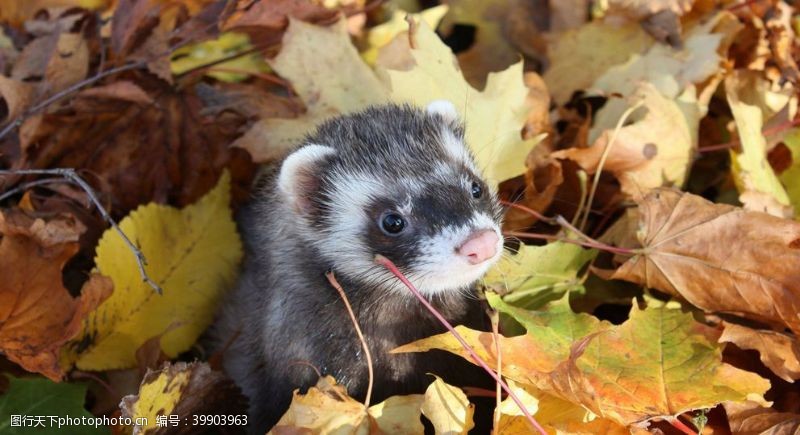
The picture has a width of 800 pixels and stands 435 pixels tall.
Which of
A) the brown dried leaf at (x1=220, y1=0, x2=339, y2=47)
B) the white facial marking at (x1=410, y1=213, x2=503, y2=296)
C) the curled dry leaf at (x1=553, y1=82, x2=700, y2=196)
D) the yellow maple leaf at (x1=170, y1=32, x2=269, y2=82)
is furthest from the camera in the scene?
the yellow maple leaf at (x1=170, y1=32, x2=269, y2=82)


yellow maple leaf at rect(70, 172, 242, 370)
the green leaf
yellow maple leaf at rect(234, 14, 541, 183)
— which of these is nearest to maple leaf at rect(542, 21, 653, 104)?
yellow maple leaf at rect(234, 14, 541, 183)

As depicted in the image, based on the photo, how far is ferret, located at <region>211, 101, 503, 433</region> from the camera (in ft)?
7.89

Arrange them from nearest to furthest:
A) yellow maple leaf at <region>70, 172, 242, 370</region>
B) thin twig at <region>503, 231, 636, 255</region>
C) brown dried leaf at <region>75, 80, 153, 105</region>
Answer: thin twig at <region>503, 231, 636, 255</region>
yellow maple leaf at <region>70, 172, 242, 370</region>
brown dried leaf at <region>75, 80, 153, 105</region>

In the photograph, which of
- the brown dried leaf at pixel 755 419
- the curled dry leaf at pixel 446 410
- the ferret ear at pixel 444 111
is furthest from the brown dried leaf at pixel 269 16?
the brown dried leaf at pixel 755 419

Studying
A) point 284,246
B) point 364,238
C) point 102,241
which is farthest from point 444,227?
point 102,241

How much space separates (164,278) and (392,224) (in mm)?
1088

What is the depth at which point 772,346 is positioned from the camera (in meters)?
2.48

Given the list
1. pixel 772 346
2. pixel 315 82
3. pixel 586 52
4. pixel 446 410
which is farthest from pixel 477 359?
pixel 586 52

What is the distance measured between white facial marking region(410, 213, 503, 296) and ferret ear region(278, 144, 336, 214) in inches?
18.2

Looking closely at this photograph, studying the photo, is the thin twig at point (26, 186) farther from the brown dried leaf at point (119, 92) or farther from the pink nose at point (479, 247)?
the pink nose at point (479, 247)

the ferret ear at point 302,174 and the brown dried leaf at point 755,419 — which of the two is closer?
the brown dried leaf at point 755,419

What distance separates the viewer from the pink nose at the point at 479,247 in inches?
86.5

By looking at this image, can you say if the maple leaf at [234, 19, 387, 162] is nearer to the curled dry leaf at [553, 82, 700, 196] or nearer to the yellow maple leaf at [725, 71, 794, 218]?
the curled dry leaf at [553, 82, 700, 196]

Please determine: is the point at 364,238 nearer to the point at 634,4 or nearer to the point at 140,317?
the point at 140,317
